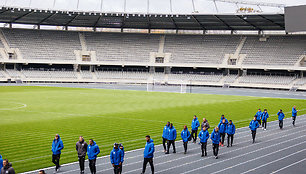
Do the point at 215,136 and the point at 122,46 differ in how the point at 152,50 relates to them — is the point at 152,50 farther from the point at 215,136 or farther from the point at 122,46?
the point at 215,136

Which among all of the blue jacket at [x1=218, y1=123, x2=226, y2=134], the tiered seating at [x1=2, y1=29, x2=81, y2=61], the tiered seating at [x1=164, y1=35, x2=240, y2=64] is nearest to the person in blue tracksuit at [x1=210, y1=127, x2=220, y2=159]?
the blue jacket at [x1=218, y1=123, x2=226, y2=134]

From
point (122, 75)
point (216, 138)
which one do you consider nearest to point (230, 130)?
point (216, 138)

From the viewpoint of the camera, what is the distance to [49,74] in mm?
68375

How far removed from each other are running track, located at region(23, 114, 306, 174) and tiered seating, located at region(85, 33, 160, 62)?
181 ft

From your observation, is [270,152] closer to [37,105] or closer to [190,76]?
[37,105]

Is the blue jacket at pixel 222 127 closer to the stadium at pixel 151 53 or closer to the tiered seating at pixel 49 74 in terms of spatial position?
the stadium at pixel 151 53

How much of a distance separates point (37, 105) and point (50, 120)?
9.00 m

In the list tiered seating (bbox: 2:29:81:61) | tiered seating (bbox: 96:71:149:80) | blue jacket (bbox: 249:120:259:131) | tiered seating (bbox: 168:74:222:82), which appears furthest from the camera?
tiered seating (bbox: 96:71:149:80)

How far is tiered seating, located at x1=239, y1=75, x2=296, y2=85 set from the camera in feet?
209

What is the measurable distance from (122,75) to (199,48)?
59.5 feet

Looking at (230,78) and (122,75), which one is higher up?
(122,75)

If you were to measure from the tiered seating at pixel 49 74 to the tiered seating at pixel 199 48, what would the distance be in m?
21.7

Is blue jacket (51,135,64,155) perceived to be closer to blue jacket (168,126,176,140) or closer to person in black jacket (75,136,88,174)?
person in black jacket (75,136,88,174)

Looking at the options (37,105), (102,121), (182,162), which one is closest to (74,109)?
(37,105)
